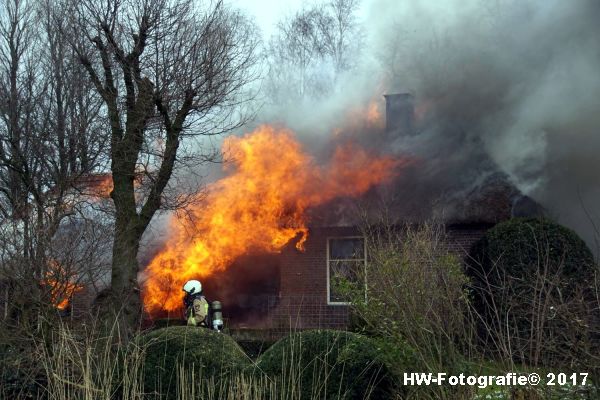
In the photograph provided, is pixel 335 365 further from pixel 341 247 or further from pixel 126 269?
pixel 341 247

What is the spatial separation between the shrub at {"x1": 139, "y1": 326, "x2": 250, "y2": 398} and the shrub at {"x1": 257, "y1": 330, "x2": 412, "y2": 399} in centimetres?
41

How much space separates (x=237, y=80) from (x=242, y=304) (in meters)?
7.39

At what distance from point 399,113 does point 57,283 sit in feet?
36.3

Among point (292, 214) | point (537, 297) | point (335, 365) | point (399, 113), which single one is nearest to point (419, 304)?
point (335, 365)

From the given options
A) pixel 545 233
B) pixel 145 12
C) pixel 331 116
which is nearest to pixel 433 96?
pixel 331 116

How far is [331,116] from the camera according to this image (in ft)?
55.2

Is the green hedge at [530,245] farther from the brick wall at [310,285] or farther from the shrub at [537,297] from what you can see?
the brick wall at [310,285]

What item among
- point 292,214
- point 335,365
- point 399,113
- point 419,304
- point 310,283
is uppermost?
point 399,113

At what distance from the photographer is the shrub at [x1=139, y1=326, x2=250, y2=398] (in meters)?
6.79

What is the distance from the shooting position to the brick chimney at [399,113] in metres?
16.2

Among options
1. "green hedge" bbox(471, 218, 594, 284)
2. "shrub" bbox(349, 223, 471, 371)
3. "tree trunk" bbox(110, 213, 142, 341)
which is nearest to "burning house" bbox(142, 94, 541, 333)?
"green hedge" bbox(471, 218, 594, 284)

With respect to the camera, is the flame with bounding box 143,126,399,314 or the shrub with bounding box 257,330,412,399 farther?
the flame with bounding box 143,126,399,314

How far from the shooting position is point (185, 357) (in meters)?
A: 6.94

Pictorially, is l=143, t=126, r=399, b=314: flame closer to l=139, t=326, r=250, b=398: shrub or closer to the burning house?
the burning house
